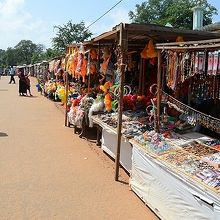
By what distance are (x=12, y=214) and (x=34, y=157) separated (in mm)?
2653

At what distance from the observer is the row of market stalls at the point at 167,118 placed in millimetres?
3967

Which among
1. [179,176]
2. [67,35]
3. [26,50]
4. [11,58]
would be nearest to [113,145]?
[179,176]

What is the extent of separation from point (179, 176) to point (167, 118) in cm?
219

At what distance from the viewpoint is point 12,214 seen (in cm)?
444

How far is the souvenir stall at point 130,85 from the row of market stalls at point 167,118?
17mm

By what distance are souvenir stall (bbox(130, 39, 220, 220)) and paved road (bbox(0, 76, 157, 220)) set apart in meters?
0.40

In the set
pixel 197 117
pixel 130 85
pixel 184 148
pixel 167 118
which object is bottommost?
pixel 184 148

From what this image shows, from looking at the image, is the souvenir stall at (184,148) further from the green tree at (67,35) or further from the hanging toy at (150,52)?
the green tree at (67,35)

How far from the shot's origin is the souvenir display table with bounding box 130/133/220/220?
360cm

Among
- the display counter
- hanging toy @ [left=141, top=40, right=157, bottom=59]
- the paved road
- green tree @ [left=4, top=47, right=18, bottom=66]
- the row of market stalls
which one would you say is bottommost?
the paved road

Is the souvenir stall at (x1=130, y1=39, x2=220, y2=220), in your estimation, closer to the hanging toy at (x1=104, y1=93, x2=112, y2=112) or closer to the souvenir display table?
the souvenir display table

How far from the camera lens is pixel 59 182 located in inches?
221

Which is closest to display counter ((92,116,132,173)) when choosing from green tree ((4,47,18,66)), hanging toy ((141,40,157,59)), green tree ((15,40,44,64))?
hanging toy ((141,40,157,59))

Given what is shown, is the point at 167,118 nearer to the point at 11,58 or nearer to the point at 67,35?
the point at 67,35
